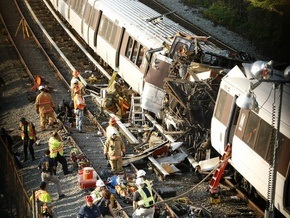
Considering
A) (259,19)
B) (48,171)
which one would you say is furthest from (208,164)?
(259,19)

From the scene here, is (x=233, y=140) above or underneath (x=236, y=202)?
above

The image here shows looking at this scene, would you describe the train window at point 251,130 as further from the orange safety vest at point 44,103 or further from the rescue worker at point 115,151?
the orange safety vest at point 44,103

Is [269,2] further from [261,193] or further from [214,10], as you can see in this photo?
[261,193]

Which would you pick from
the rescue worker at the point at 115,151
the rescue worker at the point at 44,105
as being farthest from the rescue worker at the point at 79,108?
the rescue worker at the point at 115,151

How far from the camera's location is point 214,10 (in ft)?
105

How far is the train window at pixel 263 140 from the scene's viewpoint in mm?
14491

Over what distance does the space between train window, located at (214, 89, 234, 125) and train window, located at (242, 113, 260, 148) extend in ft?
3.37

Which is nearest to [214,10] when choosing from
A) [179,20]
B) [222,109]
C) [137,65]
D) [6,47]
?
[179,20]

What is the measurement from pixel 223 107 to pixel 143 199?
3.63 metres

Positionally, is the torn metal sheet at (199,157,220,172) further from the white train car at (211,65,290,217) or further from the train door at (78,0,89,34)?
the train door at (78,0,89,34)

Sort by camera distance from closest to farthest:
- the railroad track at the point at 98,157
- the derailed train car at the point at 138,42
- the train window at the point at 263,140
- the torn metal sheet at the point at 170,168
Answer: the train window at the point at 263,140 < the railroad track at the point at 98,157 < the torn metal sheet at the point at 170,168 < the derailed train car at the point at 138,42

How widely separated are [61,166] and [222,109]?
4423 mm

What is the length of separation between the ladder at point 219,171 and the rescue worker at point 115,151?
7.48ft

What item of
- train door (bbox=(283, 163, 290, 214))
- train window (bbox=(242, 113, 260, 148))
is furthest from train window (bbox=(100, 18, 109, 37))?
train door (bbox=(283, 163, 290, 214))
